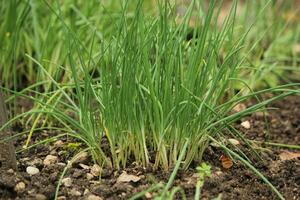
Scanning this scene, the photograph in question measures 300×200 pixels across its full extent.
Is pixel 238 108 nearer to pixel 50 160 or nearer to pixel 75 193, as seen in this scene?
pixel 50 160

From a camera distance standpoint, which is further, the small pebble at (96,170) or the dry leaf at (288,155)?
the dry leaf at (288,155)

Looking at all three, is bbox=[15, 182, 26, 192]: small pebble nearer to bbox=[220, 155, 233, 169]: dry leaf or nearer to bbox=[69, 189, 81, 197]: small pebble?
bbox=[69, 189, 81, 197]: small pebble

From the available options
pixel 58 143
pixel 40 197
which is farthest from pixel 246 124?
pixel 40 197

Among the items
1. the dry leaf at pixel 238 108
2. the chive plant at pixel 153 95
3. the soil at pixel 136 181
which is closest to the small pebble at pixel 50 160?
the soil at pixel 136 181

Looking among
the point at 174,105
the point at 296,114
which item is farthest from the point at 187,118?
the point at 296,114

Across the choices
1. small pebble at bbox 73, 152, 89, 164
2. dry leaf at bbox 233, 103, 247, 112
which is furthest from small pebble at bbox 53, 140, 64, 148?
dry leaf at bbox 233, 103, 247, 112

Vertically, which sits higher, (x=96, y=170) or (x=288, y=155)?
(x=96, y=170)

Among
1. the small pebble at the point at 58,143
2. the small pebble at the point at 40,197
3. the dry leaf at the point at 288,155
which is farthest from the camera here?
the dry leaf at the point at 288,155

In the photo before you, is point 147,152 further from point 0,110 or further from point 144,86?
point 0,110

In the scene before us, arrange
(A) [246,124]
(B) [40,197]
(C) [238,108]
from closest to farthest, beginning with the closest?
(B) [40,197]
(A) [246,124]
(C) [238,108]

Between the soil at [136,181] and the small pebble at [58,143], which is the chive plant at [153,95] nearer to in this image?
the soil at [136,181]
